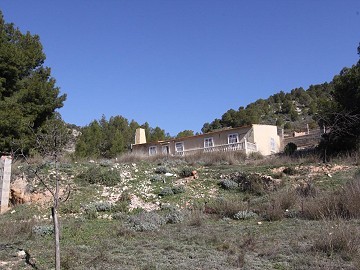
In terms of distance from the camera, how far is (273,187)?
54.3 ft

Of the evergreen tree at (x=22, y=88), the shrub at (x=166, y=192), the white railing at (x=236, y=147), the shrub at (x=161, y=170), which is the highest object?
the evergreen tree at (x=22, y=88)

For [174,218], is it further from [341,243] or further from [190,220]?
[341,243]

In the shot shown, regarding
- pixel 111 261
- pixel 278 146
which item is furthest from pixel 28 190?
pixel 278 146

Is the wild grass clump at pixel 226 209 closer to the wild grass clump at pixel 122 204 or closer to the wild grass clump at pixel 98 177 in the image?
the wild grass clump at pixel 122 204

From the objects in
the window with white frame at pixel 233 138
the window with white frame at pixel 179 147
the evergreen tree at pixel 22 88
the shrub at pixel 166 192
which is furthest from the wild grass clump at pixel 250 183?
the window with white frame at pixel 179 147

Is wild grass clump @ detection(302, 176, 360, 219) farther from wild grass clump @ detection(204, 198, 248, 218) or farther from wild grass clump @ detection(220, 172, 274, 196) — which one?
wild grass clump @ detection(220, 172, 274, 196)

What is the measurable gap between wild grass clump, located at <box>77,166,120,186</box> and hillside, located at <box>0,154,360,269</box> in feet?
0.17

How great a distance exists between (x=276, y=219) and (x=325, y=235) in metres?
3.40

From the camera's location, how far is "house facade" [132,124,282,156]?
34.1 metres

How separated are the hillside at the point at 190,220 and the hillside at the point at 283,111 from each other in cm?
3389

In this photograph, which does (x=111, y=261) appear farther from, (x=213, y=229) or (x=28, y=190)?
(x=28, y=190)

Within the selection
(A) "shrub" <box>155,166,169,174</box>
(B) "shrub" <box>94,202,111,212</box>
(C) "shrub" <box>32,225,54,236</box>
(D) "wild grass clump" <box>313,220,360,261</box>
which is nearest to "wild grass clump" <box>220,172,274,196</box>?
(A) "shrub" <box>155,166,169,174</box>

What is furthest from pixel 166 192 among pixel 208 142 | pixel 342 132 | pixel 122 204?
pixel 208 142

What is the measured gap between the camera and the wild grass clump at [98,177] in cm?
1842
